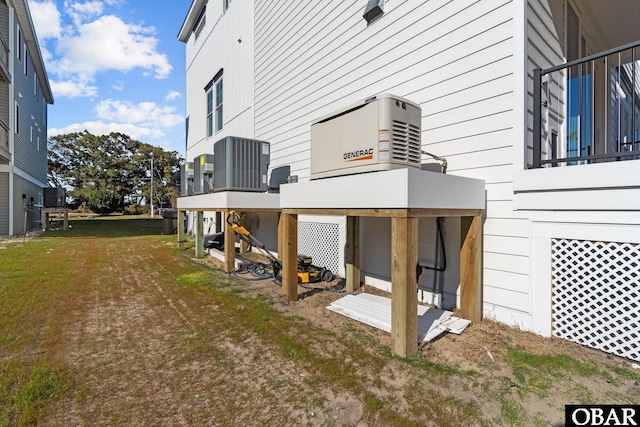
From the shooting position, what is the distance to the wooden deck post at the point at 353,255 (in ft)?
14.7

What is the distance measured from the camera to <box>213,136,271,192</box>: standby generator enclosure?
589cm

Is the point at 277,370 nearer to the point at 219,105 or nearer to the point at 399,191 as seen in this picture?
the point at 399,191

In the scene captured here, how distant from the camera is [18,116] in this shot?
12.4 meters

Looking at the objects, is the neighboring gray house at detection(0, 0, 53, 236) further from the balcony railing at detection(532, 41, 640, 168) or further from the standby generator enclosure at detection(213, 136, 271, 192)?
the balcony railing at detection(532, 41, 640, 168)

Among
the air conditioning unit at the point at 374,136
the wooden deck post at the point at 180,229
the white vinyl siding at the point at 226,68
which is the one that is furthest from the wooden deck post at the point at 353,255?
the wooden deck post at the point at 180,229

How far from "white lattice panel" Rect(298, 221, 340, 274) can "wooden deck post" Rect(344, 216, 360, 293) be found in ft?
2.59

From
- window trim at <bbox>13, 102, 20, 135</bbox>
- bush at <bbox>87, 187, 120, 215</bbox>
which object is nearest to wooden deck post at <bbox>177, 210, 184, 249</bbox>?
window trim at <bbox>13, 102, 20, 135</bbox>

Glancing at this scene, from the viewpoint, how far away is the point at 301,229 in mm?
6336

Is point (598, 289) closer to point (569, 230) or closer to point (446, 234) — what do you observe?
point (569, 230)

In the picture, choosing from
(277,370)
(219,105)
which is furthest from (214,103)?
(277,370)

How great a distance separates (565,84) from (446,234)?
2.40 m

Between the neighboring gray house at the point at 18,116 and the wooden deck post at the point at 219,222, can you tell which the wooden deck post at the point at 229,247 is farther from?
the neighboring gray house at the point at 18,116

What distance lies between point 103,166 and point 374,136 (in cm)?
4056

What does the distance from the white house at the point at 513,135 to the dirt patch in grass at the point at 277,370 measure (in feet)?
1.55
